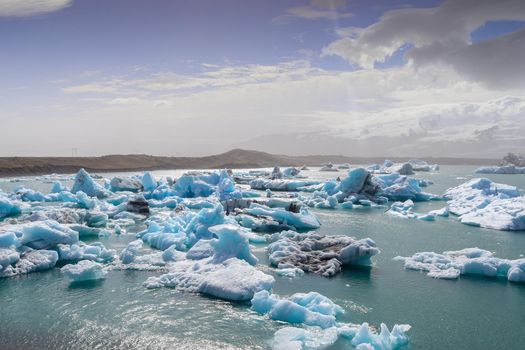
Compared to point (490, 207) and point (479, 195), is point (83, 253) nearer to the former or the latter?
point (490, 207)

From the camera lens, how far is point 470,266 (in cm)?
1329

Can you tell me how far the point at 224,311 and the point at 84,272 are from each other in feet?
16.3

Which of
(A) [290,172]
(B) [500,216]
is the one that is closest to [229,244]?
(B) [500,216]

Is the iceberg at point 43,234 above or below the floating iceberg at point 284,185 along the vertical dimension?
above

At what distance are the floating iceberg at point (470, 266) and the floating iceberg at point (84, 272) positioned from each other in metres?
9.89

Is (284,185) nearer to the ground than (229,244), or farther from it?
nearer to the ground

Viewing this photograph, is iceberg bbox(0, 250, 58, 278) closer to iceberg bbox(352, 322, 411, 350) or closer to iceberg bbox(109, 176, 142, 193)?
iceberg bbox(352, 322, 411, 350)

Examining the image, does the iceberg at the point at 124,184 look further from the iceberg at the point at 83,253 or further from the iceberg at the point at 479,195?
the iceberg at the point at 479,195

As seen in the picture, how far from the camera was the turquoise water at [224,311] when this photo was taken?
8.67 meters

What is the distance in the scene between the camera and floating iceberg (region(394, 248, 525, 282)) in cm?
1277

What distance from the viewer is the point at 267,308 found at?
9898 mm

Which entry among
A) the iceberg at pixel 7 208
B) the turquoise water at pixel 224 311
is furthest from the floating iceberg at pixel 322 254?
the iceberg at pixel 7 208

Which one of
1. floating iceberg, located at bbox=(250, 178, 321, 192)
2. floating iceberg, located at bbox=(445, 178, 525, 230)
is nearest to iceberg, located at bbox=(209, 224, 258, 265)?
floating iceberg, located at bbox=(445, 178, 525, 230)

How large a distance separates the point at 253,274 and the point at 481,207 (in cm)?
1924
